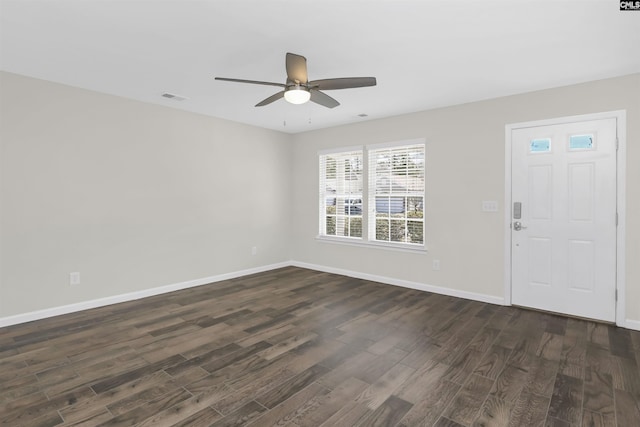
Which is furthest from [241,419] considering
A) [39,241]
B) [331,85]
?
[39,241]

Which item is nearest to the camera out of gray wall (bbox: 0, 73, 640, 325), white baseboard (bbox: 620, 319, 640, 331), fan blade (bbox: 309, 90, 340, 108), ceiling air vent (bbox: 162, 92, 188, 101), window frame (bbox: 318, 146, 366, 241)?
fan blade (bbox: 309, 90, 340, 108)

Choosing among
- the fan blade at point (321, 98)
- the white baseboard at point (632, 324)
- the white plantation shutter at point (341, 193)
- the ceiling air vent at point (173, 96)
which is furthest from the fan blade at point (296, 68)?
the white baseboard at point (632, 324)

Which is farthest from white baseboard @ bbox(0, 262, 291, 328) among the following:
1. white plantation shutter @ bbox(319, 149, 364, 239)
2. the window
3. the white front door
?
the white front door

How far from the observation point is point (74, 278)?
12.7ft

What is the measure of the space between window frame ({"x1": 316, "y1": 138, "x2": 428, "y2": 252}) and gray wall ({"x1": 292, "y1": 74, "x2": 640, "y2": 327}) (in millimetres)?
90

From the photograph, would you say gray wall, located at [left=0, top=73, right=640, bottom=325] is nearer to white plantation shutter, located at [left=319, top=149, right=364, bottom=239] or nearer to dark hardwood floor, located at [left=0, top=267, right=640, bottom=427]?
white plantation shutter, located at [left=319, top=149, right=364, bottom=239]

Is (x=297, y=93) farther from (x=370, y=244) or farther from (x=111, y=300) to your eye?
(x=111, y=300)

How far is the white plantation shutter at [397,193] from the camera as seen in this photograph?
4988mm

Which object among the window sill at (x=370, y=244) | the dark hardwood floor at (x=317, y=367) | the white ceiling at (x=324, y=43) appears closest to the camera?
the dark hardwood floor at (x=317, y=367)

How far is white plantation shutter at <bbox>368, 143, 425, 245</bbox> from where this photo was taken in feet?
16.4

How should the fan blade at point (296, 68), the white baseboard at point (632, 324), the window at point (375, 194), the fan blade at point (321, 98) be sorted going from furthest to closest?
the window at point (375, 194) < the white baseboard at point (632, 324) < the fan blade at point (321, 98) < the fan blade at point (296, 68)

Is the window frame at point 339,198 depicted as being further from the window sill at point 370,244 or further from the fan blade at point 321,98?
the fan blade at point 321,98

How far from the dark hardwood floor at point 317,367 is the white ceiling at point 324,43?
2.60 meters

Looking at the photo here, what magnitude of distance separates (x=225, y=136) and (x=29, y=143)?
97.4 inches
